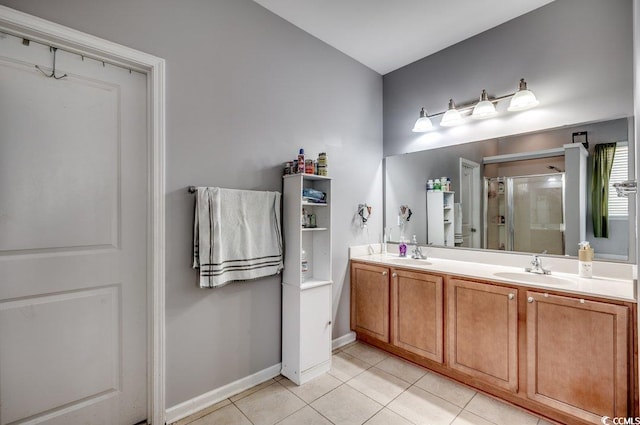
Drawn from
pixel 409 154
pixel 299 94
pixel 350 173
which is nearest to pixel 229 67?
pixel 299 94

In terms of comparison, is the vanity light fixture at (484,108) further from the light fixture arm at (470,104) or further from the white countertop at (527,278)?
the white countertop at (527,278)

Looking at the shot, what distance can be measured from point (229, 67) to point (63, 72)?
90 centimetres

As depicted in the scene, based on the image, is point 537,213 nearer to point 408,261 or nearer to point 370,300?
point 408,261

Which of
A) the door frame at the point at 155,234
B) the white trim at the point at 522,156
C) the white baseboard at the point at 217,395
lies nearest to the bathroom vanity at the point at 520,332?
the white trim at the point at 522,156

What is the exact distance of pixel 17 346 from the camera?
1.38m

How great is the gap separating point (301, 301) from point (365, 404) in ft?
2.54

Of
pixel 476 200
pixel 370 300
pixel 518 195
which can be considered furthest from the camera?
pixel 370 300

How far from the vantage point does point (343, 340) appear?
109 inches

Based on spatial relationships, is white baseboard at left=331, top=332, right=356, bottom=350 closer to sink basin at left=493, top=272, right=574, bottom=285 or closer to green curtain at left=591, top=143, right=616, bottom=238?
sink basin at left=493, top=272, right=574, bottom=285

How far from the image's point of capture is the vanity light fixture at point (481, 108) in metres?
2.17

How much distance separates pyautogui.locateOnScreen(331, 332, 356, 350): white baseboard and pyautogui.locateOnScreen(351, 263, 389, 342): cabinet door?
0.08 meters

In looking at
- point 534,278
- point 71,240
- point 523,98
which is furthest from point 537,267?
point 71,240

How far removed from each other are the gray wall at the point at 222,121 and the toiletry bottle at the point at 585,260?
1770mm

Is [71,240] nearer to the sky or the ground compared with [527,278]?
nearer to the sky
